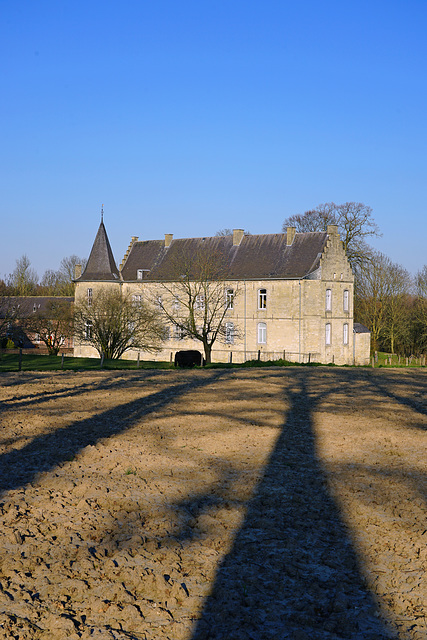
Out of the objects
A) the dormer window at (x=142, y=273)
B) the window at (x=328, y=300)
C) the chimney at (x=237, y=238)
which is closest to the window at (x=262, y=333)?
the window at (x=328, y=300)

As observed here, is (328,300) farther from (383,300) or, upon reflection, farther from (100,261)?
(100,261)

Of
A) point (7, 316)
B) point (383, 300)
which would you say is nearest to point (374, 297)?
point (383, 300)

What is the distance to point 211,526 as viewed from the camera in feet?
22.2

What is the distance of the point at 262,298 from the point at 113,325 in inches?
540

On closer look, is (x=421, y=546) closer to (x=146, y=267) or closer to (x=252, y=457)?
(x=252, y=457)

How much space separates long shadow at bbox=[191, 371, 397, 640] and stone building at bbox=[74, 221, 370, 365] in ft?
125

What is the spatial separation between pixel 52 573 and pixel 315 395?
41.5 ft

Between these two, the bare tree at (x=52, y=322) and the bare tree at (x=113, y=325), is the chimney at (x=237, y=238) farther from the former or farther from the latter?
the bare tree at (x=52, y=322)

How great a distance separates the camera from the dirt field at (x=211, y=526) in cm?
489

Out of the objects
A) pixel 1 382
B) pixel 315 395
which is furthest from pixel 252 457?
pixel 1 382

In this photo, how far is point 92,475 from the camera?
859 centimetres

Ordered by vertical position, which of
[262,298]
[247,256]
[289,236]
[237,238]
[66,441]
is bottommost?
[66,441]

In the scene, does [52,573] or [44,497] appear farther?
[44,497]

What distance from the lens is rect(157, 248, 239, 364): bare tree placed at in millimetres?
41875
